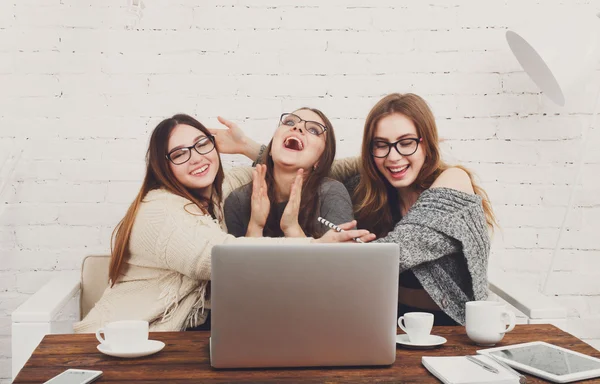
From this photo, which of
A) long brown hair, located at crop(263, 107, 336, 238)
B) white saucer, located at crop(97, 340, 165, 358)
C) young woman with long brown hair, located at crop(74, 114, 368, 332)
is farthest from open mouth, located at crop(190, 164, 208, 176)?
white saucer, located at crop(97, 340, 165, 358)

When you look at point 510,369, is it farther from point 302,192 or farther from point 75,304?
point 75,304

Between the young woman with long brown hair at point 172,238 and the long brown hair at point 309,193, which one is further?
the long brown hair at point 309,193

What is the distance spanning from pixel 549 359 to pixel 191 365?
709 mm

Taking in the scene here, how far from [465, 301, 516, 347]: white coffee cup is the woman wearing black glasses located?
88cm

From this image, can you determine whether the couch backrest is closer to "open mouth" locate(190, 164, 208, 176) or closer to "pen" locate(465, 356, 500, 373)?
"open mouth" locate(190, 164, 208, 176)

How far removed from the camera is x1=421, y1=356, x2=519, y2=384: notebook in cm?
116

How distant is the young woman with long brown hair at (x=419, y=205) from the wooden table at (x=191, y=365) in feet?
1.60

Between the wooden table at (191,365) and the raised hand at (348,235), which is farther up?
the raised hand at (348,235)

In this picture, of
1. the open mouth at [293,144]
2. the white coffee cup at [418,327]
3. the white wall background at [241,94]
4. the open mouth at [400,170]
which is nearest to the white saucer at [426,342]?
the white coffee cup at [418,327]

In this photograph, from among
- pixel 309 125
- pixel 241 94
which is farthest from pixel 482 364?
pixel 241 94

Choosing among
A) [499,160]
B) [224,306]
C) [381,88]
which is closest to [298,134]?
[381,88]

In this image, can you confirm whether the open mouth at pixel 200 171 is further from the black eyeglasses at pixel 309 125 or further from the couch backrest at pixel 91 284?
the couch backrest at pixel 91 284

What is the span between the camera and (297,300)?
1.23 meters

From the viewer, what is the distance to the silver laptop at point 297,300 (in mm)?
1227
